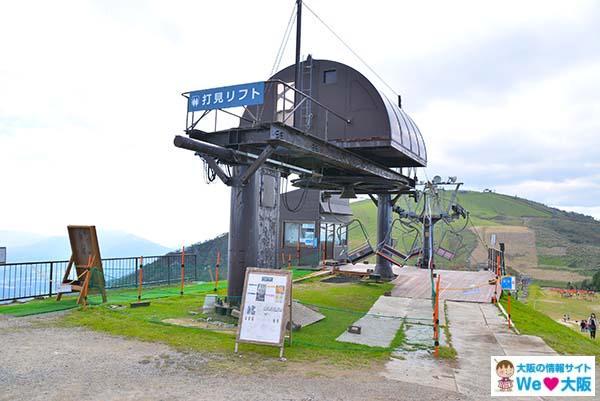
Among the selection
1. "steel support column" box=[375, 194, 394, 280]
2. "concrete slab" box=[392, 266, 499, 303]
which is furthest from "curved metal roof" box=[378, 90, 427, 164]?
"concrete slab" box=[392, 266, 499, 303]

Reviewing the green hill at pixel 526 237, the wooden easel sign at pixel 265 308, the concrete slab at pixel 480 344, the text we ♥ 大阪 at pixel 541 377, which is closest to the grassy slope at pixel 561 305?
the green hill at pixel 526 237

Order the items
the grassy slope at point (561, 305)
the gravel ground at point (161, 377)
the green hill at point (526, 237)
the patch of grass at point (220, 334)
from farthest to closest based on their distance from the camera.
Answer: the green hill at point (526, 237) → the grassy slope at point (561, 305) → the patch of grass at point (220, 334) → the gravel ground at point (161, 377)

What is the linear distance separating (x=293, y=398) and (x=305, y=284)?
14.0 meters

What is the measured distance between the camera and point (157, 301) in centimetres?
1430

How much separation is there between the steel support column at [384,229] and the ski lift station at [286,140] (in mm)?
4598

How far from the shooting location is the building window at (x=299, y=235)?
30.5 m

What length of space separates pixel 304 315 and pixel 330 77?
7.91 meters

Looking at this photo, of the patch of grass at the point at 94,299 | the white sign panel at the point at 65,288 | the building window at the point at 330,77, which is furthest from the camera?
the building window at the point at 330,77

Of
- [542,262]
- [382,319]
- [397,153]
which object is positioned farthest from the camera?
[542,262]

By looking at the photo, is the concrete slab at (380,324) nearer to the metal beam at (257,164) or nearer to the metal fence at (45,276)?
the metal beam at (257,164)

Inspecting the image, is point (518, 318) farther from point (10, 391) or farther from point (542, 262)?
point (542, 262)

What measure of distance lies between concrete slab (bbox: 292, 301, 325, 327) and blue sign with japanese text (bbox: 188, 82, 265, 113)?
5.66m

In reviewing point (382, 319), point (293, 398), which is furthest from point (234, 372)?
point (382, 319)

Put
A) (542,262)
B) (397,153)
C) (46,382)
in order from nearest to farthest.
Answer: (46,382)
(397,153)
(542,262)
